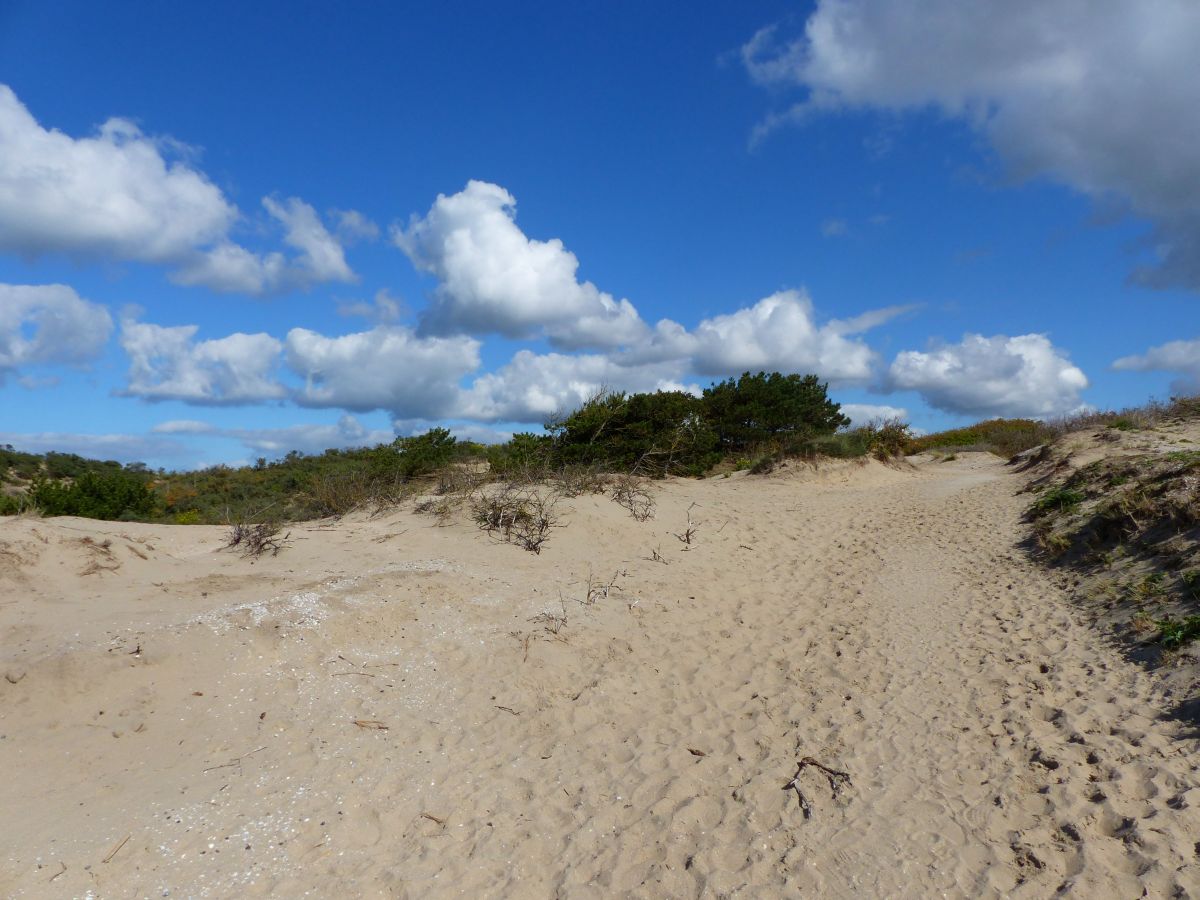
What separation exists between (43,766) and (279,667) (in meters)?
1.66

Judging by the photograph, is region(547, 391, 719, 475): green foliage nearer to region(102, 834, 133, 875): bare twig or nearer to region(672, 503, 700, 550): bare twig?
region(672, 503, 700, 550): bare twig

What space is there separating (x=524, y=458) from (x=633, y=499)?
4381 mm

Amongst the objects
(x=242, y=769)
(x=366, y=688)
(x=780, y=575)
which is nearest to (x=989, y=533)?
(x=780, y=575)

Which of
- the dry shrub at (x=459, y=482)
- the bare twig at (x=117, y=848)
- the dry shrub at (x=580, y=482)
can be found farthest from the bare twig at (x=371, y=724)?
the dry shrub at (x=580, y=482)

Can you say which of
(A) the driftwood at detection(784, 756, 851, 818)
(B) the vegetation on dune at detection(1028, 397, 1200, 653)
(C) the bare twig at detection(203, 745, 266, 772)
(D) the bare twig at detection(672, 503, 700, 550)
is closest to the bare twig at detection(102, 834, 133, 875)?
(C) the bare twig at detection(203, 745, 266, 772)

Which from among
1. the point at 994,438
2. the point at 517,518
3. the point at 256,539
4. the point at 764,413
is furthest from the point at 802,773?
the point at 994,438

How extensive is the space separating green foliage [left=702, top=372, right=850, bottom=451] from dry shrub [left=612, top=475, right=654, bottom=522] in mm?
9506

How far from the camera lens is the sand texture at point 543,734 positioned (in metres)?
3.95

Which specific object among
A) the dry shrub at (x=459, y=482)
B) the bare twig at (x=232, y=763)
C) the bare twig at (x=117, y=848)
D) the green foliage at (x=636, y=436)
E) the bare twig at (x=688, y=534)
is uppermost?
the green foliage at (x=636, y=436)

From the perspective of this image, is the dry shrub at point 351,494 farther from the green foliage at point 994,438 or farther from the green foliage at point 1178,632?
the green foliage at point 994,438

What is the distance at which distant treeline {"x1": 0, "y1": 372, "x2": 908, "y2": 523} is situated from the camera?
12.8 metres

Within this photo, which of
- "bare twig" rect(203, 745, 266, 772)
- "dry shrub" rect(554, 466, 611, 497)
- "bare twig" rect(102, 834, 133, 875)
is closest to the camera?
"bare twig" rect(102, 834, 133, 875)

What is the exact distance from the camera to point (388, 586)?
25.0 feet

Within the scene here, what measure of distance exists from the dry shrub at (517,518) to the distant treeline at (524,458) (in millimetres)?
2047
